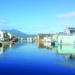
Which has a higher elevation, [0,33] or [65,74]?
[0,33]

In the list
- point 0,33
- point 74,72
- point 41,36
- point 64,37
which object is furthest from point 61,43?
point 41,36

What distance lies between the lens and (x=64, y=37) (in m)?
38.4

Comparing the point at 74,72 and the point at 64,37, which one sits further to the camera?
the point at 64,37

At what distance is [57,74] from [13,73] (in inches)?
86.9

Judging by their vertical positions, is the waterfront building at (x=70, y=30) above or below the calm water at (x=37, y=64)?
above

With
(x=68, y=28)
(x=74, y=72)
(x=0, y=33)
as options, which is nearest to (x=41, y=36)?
(x=0, y=33)

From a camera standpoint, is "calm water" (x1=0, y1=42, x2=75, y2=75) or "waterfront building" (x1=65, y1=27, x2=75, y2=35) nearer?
"calm water" (x1=0, y1=42, x2=75, y2=75)

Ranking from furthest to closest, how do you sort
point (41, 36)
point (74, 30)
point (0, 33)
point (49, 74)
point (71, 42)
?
point (41, 36) < point (0, 33) < point (74, 30) < point (71, 42) < point (49, 74)

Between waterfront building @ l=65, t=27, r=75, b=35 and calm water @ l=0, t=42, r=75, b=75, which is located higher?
waterfront building @ l=65, t=27, r=75, b=35

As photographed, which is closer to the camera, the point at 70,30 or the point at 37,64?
the point at 37,64

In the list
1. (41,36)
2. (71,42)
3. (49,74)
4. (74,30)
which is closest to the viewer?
(49,74)

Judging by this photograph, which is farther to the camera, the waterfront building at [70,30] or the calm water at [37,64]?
the waterfront building at [70,30]

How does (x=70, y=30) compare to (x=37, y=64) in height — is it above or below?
above

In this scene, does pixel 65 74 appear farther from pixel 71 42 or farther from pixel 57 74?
pixel 71 42
